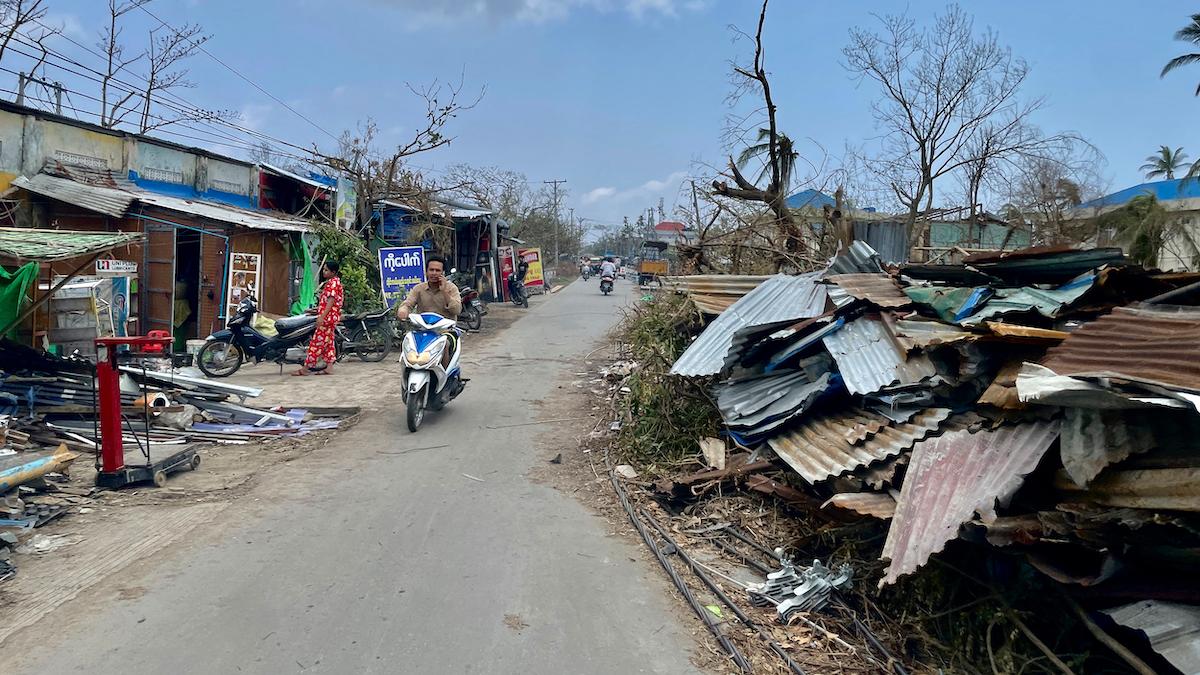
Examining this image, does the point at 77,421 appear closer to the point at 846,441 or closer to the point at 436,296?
the point at 436,296

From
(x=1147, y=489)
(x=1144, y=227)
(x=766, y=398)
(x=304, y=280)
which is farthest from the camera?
(x=304, y=280)

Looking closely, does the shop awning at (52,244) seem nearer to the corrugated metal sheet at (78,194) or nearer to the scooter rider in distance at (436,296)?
the scooter rider in distance at (436,296)

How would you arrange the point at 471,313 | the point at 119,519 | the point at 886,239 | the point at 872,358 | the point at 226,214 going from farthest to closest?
the point at 471,313, the point at 226,214, the point at 886,239, the point at 872,358, the point at 119,519

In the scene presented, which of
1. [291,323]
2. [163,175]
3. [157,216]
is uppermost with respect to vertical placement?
[163,175]

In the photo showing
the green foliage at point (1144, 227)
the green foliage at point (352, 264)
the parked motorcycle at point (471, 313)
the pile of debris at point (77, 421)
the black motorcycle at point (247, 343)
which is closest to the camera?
the pile of debris at point (77, 421)

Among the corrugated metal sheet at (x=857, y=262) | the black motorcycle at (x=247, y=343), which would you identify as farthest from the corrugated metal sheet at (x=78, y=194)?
the corrugated metal sheet at (x=857, y=262)

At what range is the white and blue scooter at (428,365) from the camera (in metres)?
8.50

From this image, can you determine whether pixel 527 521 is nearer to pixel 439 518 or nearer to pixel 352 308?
pixel 439 518

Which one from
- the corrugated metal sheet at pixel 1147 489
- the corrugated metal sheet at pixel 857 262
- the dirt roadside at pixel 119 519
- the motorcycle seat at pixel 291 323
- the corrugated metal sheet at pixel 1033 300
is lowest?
the dirt roadside at pixel 119 519

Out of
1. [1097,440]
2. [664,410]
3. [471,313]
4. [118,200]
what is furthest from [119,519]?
[471,313]

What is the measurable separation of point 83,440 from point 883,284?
294 inches

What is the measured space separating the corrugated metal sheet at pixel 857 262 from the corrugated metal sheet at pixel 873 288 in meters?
0.54

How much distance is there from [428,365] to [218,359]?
16.8ft

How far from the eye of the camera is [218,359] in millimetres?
11820
